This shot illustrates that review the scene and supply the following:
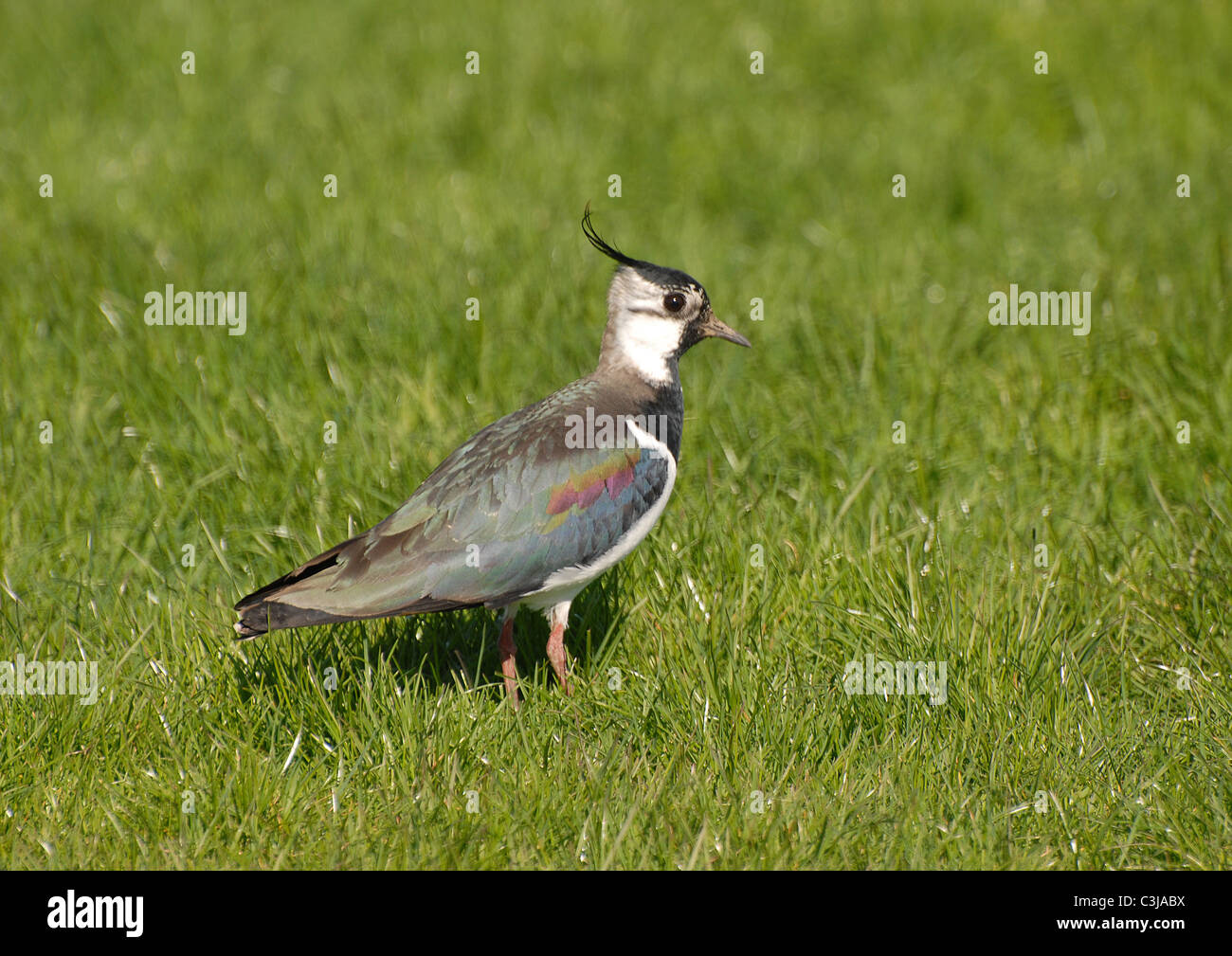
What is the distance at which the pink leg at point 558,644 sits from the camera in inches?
196

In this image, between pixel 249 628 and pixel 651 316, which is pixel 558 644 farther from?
pixel 651 316

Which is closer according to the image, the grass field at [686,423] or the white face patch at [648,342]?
the grass field at [686,423]

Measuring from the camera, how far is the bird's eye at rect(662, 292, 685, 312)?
17.0 feet

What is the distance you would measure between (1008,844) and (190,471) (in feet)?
12.7

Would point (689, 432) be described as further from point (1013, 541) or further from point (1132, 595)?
point (1132, 595)

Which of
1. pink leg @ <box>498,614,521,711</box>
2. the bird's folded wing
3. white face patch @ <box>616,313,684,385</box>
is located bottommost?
pink leg @ <box>498,614,521,711</box>

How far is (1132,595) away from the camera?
17.3ft

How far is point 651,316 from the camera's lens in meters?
5.21

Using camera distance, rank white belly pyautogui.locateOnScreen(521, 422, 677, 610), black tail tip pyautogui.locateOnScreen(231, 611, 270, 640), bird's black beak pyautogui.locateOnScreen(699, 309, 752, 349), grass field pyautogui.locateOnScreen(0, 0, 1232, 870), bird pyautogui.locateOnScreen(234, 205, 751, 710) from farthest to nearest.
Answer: bird's black beak pyautogui.locateOnScreen(699, 309, 752, 349) → white belly pyautogui.locateOnScreen(521, 422, 677, 610) → bird pyautogui.locateOnScreen(234, 205, 751, 710) → black tail tip pyautogui.locateOnScreen(231, 611, 270, 640) → grass field pyautogui.locateOnScreen(0, 0, 1232, 870)

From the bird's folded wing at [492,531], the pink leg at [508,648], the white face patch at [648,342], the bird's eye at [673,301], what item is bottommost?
the pink leg at [508,648]

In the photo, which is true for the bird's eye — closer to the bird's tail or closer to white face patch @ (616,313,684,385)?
white face patch @ (616,313,684,385)

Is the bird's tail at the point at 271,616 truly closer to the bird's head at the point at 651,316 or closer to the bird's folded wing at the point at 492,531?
the bird's folded wing at the point at 492,531

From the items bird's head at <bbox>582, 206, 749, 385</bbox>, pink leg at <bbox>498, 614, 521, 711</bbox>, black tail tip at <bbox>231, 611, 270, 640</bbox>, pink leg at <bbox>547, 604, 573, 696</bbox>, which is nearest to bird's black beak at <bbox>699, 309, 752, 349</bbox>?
bird's head at <bbox>582, 206, 749, 385</bbox>

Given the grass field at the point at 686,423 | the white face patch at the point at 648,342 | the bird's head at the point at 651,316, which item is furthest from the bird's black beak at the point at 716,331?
the grass field at the point at 686,423
